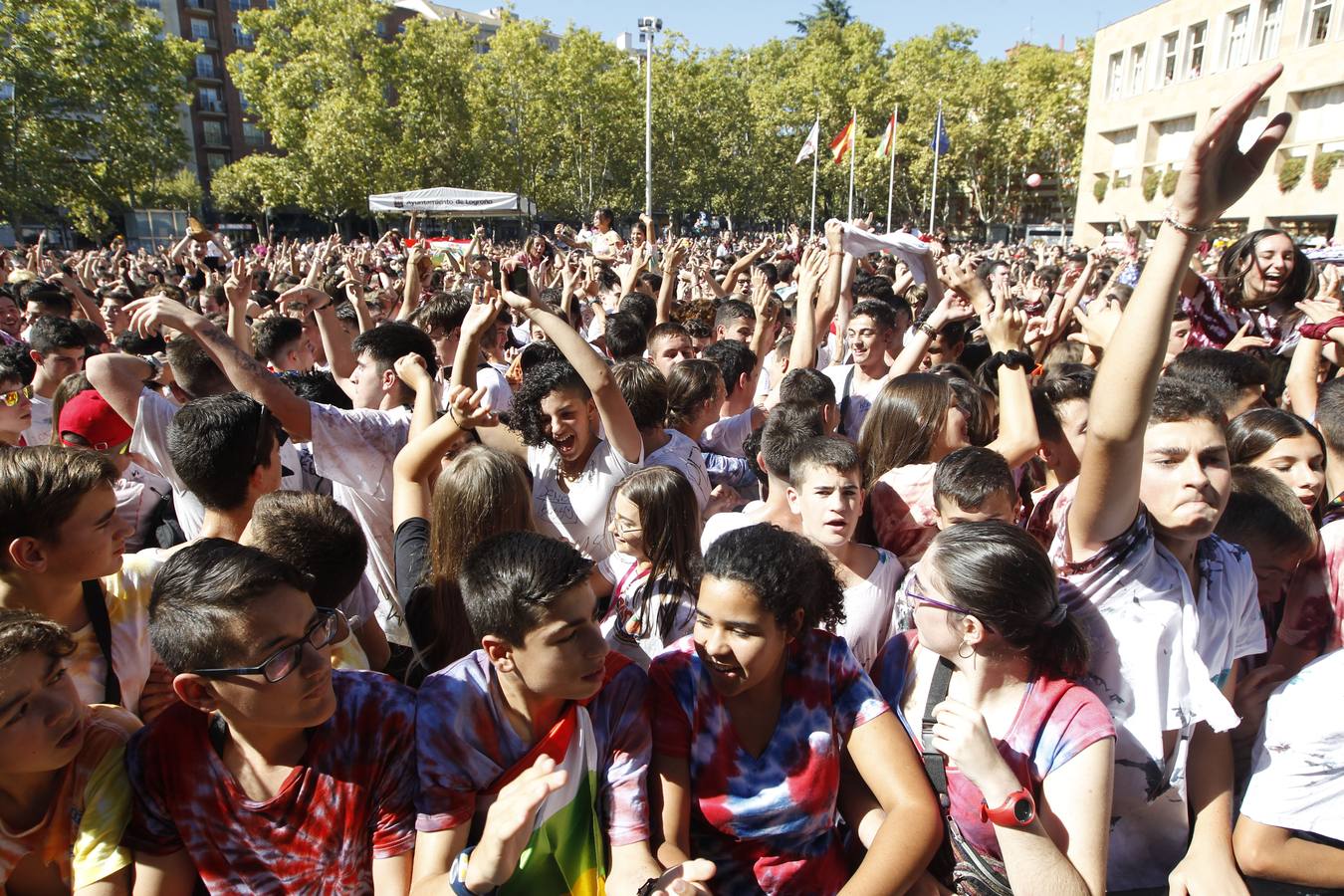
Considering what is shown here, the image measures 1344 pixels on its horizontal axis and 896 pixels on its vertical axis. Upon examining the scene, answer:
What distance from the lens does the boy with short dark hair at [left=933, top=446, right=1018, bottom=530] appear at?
239cm

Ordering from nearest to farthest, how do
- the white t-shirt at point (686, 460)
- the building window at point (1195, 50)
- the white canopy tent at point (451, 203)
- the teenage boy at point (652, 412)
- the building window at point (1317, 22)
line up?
the white t-shirt at point (686, 460)
the teenage boy at point (652, 412)
the white canopy tent at point (451, 203)
the building window at point (1317, 22)
the building window at point (1195, 50)

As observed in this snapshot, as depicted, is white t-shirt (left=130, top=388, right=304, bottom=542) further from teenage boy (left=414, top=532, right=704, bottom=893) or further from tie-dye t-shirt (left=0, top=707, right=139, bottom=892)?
teenage boy (left=414, top=532, right=704, bottom=893)

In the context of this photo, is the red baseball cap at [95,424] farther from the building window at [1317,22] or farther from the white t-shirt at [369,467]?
the building window at [1317,22]

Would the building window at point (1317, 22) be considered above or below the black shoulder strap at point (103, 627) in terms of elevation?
above

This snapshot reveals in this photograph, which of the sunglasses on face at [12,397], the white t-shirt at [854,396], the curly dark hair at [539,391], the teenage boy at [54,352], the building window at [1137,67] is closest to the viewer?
the curly dark hair at [539,391]

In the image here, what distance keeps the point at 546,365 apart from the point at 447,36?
43.3 m

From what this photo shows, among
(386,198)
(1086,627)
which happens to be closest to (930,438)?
(1086,627)

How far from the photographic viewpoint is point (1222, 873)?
74.4 inches

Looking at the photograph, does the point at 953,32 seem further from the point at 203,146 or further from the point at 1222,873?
the point at 1222,873

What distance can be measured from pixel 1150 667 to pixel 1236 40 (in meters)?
37.4

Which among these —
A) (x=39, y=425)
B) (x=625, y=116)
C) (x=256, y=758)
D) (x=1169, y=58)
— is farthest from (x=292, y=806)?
(x=625, y=116)

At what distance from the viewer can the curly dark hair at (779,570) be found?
1.91 m

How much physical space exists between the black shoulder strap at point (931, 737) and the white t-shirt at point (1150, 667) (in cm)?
34

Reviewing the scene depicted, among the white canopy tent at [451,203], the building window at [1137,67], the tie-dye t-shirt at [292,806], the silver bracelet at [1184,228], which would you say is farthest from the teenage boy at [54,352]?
the building window at [1137,67]
